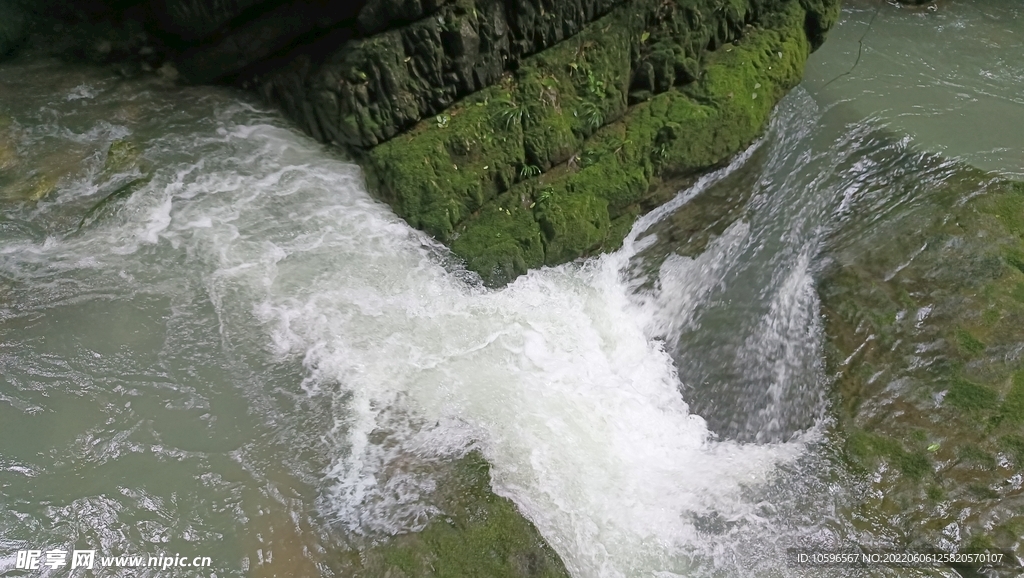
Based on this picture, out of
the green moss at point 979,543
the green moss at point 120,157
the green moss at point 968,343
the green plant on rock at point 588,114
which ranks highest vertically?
the green moss at point 120,157

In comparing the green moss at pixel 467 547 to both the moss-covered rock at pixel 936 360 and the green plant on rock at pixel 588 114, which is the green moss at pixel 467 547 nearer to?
the moss-covered rock at pixel 936 360

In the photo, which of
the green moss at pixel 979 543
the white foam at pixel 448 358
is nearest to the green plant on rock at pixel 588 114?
the white foam at pixel 448 358

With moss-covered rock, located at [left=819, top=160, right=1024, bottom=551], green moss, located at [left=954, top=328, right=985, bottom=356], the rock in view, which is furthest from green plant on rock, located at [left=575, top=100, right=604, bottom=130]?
the rock

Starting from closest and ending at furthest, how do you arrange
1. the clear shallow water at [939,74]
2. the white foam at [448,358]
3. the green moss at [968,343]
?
the white foam at [448,358], the green moss at [968,343], the clear shallow water at [939,74]

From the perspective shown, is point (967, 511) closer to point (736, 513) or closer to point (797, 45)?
point (736, 513)

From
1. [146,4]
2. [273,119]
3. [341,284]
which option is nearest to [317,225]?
[341,284]

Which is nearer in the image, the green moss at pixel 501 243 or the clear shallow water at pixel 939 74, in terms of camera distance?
the green moss at pixel 501 243

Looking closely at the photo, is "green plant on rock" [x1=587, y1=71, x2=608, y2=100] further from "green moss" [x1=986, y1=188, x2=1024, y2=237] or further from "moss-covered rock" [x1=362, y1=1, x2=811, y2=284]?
"green moss" [x1=986, y1=188, x2=1024, y2=237]
